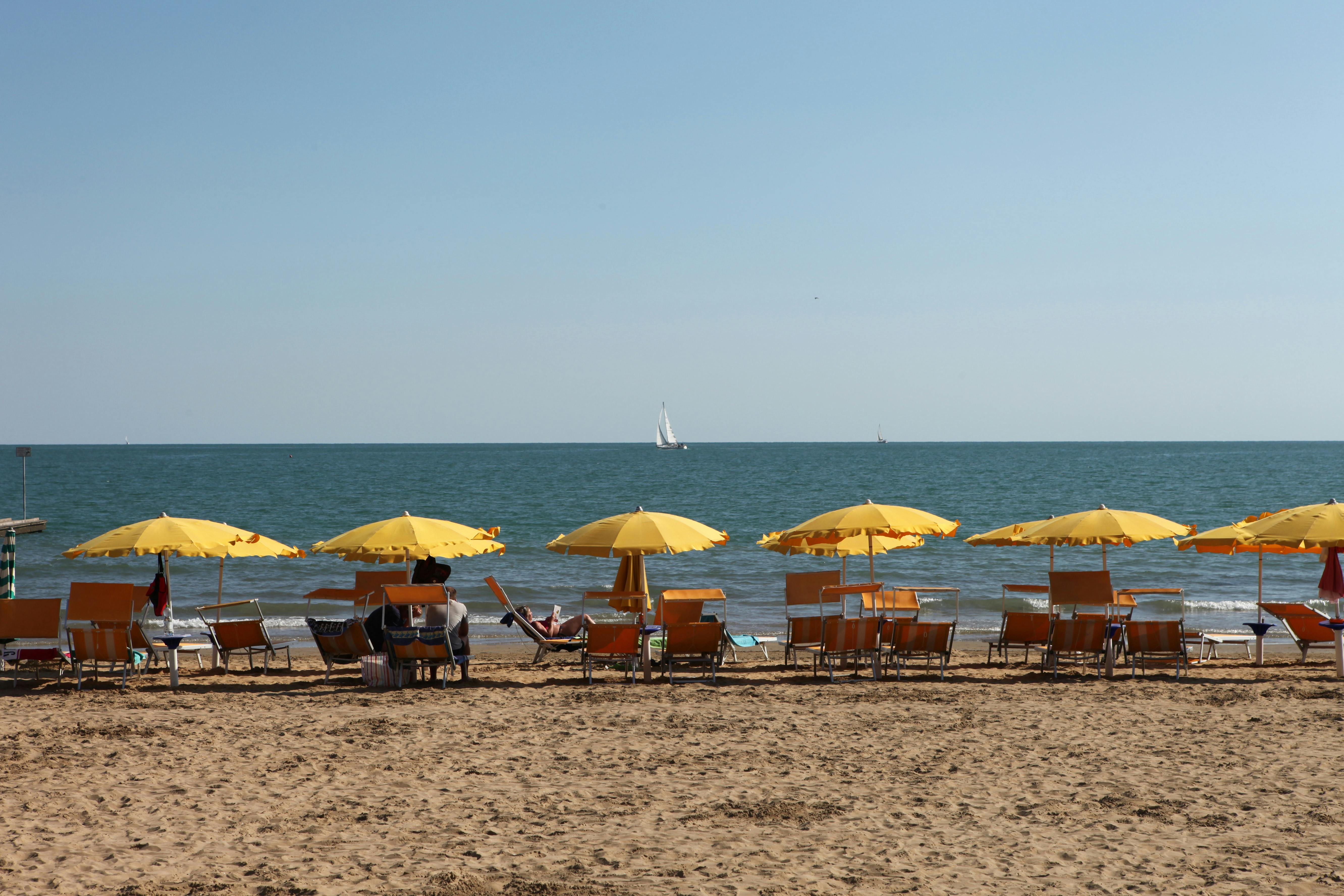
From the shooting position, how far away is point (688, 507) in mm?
51750

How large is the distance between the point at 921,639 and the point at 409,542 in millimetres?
5024

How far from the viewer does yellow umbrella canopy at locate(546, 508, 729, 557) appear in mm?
9969

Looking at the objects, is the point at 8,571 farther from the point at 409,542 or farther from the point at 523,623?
the point at 523,623

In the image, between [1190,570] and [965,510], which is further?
[965,510]

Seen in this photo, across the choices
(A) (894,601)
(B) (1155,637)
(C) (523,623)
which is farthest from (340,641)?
(B) (1155,637)

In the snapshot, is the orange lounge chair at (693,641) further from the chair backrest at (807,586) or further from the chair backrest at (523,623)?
the chair backrest at (523,623)

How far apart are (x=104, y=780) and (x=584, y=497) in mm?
52081

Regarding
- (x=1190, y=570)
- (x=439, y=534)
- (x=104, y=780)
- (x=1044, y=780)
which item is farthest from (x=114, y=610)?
(x=1190, y=570)

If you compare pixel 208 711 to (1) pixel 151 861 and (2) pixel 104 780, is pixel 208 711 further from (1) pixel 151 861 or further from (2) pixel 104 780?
(1) pixel 151 861

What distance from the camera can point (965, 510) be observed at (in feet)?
164

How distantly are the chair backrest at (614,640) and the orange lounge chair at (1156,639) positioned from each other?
15.2 ft

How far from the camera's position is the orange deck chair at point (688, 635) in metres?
9.91

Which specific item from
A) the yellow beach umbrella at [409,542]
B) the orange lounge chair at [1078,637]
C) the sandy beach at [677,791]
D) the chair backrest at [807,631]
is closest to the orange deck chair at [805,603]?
the chair backrest at [807,631]

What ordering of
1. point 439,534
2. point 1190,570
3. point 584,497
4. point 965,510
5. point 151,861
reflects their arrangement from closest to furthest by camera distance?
point 151,861, point 439,534, point 1190,570, point 965,510, point 584,497
